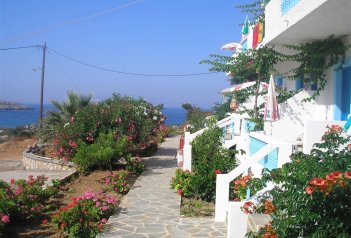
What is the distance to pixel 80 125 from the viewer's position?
1407 centimetres

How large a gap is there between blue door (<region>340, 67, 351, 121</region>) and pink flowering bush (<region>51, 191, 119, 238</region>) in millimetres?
5476

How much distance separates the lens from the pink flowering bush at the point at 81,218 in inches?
271

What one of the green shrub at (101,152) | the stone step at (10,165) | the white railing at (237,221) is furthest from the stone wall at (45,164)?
the white railing at (237,221)

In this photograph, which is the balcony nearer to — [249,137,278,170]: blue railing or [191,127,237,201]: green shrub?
[249,137,278,170]: blue railing

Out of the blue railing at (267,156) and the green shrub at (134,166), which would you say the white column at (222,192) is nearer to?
the blue railing at (267,156)

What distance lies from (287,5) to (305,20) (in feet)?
2.90

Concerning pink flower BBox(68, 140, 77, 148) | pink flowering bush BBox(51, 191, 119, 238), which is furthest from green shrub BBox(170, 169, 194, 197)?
pink flower BBox(68, 140, 77, 148)

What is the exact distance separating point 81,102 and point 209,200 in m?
9.87

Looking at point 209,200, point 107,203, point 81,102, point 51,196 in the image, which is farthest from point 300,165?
point 81,102

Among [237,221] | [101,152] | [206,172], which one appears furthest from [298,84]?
[237,221]

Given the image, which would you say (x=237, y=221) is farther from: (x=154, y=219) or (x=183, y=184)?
(x=183, y=184)

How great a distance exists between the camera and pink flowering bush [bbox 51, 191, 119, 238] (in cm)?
689

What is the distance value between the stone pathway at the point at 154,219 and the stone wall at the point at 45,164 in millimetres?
5762

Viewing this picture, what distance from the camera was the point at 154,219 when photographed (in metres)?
7.97
